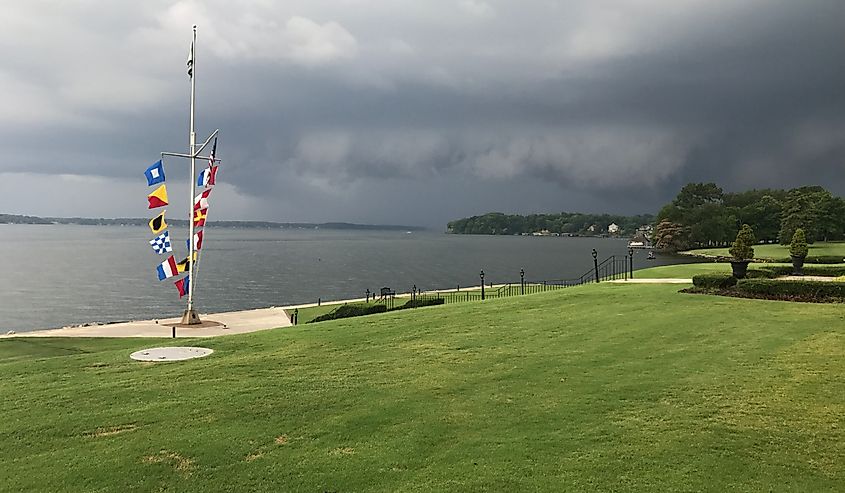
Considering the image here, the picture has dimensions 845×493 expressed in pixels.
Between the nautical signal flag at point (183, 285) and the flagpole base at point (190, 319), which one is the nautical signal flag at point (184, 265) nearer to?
the nautical signal flag at point (183, 285)

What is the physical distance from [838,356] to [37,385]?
42.7ft

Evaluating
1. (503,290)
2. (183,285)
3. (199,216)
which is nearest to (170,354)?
(183,285)

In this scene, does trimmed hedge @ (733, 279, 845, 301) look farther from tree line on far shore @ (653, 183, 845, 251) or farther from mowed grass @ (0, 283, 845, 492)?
tree line on far shore @ (653, 183, 845, 251)

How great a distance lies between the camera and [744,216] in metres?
112

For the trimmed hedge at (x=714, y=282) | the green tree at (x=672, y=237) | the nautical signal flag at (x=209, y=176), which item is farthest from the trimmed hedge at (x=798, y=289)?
the green tree at (x=672, y=237)

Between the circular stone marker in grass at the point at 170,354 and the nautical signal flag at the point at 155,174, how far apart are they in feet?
30.3

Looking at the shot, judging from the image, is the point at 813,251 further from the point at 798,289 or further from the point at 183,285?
the point at 183,285

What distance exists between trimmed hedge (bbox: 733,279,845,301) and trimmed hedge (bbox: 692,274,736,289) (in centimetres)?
88

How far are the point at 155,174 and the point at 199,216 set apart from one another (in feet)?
8.63

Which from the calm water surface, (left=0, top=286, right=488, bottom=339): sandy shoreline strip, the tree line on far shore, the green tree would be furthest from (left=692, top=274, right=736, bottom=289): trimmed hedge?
the green tree

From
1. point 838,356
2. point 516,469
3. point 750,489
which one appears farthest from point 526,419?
point 838,356

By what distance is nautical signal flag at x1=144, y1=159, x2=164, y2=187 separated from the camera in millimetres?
20500

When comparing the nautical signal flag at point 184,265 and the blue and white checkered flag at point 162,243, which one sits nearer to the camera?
the blue and white checkered flag at point 162,243

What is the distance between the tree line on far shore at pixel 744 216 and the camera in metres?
84.9
